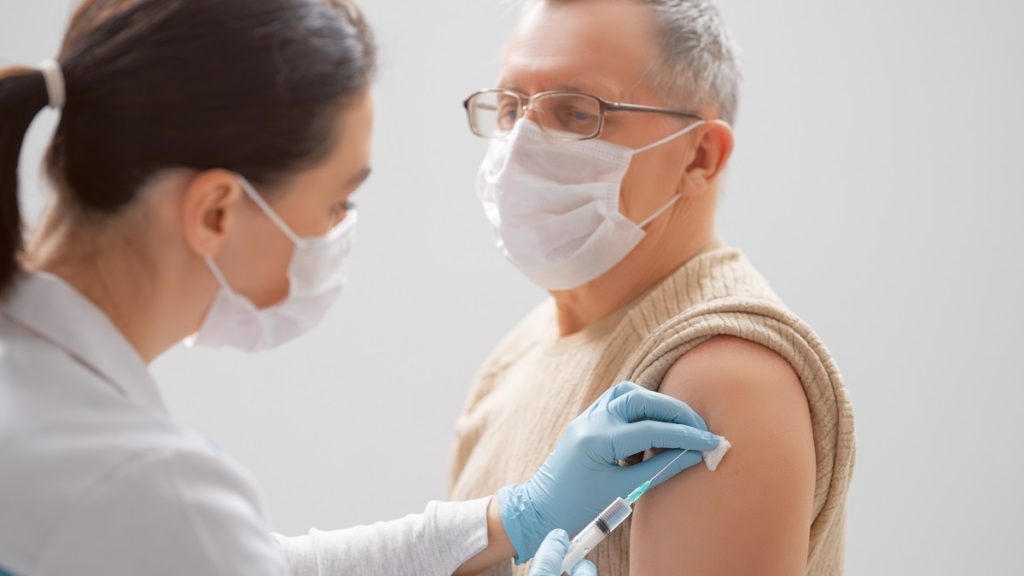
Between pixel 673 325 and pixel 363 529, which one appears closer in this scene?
pixel 673 325

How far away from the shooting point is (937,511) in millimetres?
2295

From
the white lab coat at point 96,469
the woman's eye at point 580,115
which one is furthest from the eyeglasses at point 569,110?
the white lab coat at point 96,469

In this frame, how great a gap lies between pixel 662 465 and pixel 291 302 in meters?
0.49

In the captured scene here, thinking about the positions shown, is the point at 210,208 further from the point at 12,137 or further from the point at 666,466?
the point at 666,466

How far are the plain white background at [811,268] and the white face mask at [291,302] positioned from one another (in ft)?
3.93

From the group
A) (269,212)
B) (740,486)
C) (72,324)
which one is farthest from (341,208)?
A: (740,486)

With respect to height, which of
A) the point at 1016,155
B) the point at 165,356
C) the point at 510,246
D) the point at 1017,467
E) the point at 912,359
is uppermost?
the point at 1016,155

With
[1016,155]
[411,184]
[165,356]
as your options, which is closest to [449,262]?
[411,184]

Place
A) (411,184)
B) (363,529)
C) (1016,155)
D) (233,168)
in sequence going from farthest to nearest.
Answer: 1. (411,184)
2. (1016,155)
3. (363,529)
4. (233,168)

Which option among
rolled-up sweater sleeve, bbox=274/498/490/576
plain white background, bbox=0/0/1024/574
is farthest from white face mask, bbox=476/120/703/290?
plain white background, bbox=0/0/1024/574

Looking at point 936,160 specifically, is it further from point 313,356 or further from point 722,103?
point 313,356

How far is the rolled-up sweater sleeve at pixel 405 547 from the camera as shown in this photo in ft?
4.83

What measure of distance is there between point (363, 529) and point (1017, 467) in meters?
1.49

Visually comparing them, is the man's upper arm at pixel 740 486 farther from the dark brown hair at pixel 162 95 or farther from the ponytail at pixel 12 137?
the ponytail at pixel 12 137
